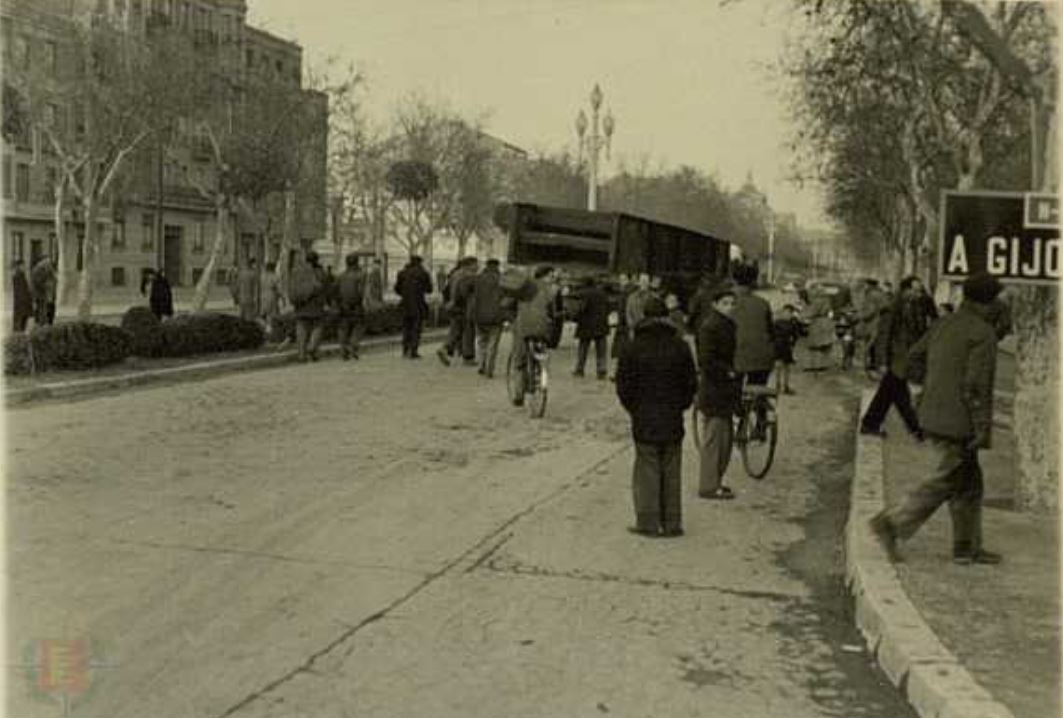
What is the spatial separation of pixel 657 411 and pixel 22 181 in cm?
4978

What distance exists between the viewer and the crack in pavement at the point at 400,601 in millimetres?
5203

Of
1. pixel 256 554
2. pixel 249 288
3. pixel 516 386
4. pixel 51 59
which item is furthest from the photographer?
pixel 51 59

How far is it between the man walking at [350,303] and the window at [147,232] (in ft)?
143

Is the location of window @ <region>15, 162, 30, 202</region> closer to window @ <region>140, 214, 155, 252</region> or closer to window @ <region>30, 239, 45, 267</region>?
window @ <region>30, 239, 45, 267</region>

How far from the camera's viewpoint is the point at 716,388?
9.88m

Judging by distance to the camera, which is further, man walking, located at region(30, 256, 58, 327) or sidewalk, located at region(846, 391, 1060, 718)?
man walking, located at region(30, 256, 58, 327)

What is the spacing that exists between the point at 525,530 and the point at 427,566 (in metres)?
1.24

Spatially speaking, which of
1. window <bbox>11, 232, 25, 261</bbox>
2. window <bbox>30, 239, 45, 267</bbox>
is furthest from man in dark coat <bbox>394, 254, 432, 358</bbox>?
window <bbox>30, 239, 45, 267</bbox>

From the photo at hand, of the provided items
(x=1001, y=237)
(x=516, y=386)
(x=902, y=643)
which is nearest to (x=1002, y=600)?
(x=902, y=643)

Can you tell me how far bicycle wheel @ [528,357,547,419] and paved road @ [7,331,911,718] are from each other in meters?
1.29

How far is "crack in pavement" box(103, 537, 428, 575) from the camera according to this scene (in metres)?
7.41

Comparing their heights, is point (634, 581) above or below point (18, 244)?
below

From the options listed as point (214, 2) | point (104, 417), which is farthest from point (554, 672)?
point (214, 2)

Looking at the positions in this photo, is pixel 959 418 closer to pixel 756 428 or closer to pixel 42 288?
pixel 756 428
